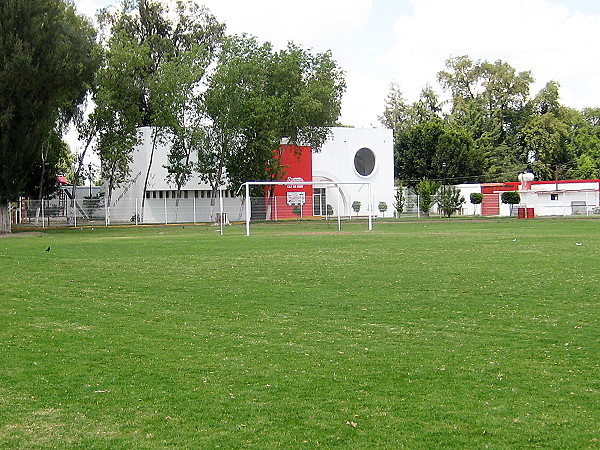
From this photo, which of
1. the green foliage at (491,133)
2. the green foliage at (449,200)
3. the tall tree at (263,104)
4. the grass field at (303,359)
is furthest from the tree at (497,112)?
the grass field at (303,359)

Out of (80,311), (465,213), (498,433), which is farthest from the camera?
(465,213)

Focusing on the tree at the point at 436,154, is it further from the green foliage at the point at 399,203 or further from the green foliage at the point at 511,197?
the green foliage at the point at 399,203

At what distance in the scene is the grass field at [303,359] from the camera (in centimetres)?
623

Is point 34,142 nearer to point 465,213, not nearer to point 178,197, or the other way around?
point 178,197

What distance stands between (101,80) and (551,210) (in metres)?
40.2

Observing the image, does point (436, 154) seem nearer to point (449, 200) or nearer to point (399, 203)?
point (399, 203)

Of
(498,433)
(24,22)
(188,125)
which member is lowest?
(498,433)

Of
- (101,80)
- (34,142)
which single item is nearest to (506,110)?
(101,80)

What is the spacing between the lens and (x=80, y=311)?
1226cm

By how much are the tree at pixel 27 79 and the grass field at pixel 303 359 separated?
83.0 ft

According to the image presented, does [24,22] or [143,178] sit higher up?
[24,22]

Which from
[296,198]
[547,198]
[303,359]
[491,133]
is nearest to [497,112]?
[491,133]

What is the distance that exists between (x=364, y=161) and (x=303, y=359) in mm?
62508

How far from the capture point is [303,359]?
873 cm
